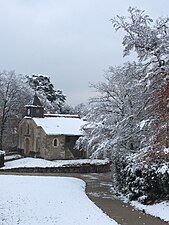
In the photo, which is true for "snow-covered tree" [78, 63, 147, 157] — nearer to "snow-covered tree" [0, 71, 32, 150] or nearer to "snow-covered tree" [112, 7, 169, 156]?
"snow-covered tree" [112, 7, 169, 156]

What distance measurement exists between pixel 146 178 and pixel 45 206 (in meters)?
4.79

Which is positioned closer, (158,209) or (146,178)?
(158,209)

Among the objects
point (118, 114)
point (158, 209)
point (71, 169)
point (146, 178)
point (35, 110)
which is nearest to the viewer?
point (158, 209)

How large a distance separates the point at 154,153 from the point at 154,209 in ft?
7.84

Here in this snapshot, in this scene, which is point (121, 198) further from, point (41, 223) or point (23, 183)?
point (41, 223)

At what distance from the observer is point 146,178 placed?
1733cm

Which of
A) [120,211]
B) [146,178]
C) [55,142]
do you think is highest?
[55,142]

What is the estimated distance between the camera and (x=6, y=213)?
13242mm

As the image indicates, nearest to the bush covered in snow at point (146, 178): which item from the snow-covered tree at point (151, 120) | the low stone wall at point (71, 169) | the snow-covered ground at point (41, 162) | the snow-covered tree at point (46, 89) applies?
the snow-covered tree at point (151, 120)

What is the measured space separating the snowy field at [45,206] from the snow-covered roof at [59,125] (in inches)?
789

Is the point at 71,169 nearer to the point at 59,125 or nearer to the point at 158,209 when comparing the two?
the point at 59,125

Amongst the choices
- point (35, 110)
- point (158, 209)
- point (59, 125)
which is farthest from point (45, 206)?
point (35, 110)

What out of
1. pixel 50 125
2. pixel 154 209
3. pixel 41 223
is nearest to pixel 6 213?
pixel 41 223

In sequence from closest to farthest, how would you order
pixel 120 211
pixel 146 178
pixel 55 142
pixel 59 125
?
pixel 120 211
pixel 146 178
pixel 55 142
pixel 59 125
